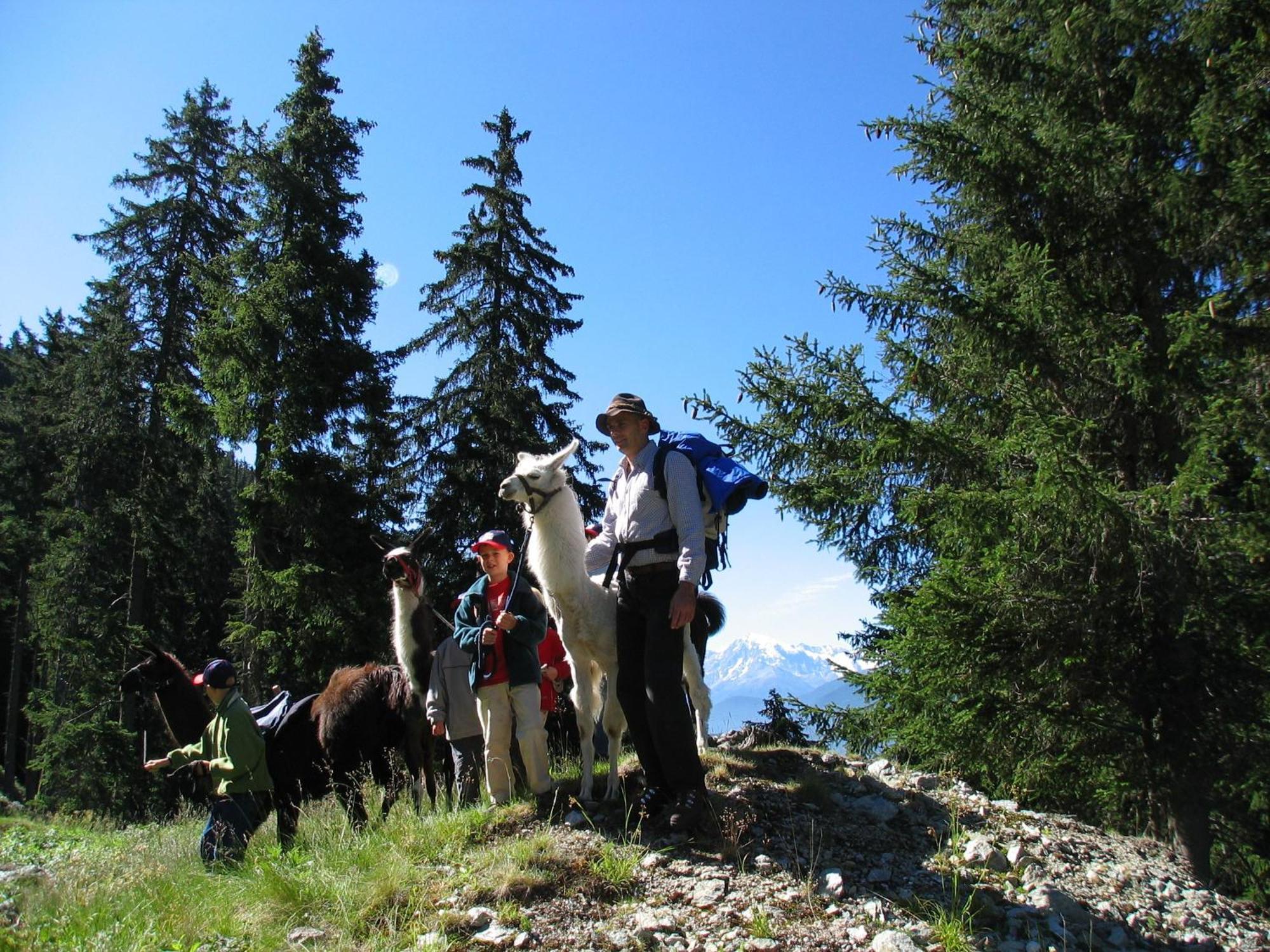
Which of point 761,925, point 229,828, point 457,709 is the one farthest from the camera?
point 457,709

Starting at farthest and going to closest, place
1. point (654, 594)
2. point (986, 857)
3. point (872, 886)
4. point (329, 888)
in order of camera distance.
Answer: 1. point (986, 857)
2. point (654, 594)
3. point (872, 886)
4. point (329, 888)

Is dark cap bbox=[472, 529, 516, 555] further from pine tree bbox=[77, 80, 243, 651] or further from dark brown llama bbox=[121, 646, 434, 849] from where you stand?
pine tree bbox=[77, 80, 243, 651]

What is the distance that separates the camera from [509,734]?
17.3 feet

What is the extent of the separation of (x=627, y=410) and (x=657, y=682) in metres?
1.64

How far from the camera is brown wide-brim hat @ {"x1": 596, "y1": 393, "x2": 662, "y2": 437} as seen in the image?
16.0ft


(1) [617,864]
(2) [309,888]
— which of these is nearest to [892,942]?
(1) [617,864]

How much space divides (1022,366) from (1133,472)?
1.60m

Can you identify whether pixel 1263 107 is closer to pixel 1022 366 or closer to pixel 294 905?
pixel 1022 366

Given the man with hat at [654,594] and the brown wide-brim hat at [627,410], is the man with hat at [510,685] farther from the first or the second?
the brown wide-brim hat at [627,410]

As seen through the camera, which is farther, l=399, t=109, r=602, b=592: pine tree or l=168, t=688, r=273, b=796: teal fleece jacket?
l=399, t=109, r=602, b=592: pine tree

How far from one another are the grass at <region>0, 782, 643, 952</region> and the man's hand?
132 cm

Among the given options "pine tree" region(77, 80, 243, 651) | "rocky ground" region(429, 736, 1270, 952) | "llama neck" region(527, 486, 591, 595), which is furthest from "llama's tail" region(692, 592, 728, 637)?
"pine tree" region(77, 80, 243, 651)

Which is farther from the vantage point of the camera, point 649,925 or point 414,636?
→ point 414,636

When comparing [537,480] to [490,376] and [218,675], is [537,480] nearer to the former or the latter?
[218,675]
